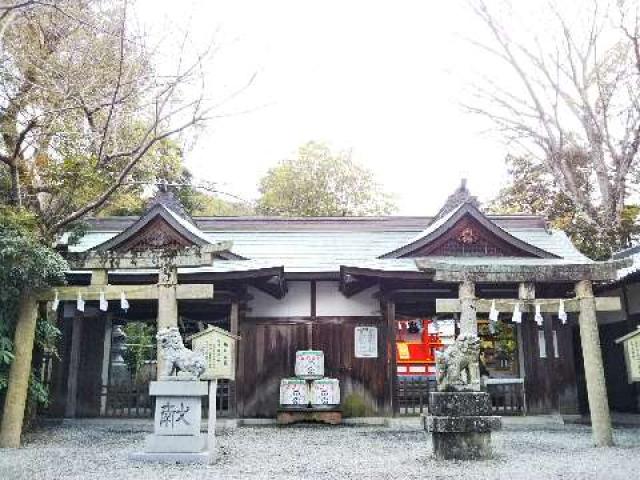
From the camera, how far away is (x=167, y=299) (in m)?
8.85

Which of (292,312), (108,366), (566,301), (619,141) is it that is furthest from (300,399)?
(619,141)

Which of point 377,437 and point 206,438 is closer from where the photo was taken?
point 206,438

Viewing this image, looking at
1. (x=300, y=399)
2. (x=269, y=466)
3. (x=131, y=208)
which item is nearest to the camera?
(x=269, y=466)

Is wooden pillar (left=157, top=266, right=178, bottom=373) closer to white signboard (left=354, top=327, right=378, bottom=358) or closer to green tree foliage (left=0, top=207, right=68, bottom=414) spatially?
green tree foliage (left=0, top=207, right=68, bottom=414)

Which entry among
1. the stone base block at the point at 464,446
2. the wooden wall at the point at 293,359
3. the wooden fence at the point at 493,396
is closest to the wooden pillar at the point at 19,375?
the wooden wall at the point at 293,359

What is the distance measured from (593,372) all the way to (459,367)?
8.79 feet

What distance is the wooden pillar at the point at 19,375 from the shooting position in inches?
339

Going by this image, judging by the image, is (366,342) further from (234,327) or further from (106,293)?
(106,293)

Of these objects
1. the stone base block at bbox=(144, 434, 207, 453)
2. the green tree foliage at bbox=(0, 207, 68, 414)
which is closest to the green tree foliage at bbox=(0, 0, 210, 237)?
the green tree foliage at bbox=(0, 207, 68, 414)

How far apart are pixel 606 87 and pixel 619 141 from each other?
6.80 feet

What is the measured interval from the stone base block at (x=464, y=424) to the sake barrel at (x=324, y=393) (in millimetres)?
4863

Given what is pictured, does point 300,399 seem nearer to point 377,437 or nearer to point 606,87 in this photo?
point 377,437

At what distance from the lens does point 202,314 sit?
13555 millimetres

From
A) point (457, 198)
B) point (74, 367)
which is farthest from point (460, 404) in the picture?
point (74, 367)
